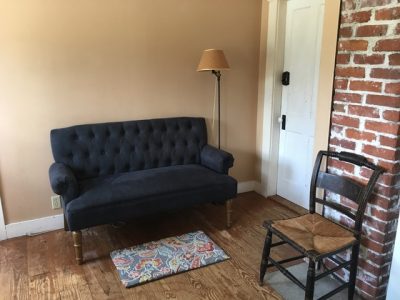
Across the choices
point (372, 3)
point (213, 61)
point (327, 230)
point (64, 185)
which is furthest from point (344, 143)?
point (64, 185)

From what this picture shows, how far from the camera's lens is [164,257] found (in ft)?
8.51

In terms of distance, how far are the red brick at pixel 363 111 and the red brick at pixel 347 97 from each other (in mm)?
37

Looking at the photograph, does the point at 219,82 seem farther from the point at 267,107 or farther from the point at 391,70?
the point at 391,70

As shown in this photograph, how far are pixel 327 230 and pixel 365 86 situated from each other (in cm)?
88

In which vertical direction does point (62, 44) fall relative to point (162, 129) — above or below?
above

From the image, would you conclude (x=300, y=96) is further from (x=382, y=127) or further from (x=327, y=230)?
(x=327, y=230)

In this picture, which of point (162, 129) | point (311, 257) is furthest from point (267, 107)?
point (311, 257)

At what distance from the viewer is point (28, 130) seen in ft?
9.21

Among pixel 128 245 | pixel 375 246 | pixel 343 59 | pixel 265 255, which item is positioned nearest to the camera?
pixel 375 246

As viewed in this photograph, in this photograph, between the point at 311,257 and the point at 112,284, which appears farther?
the point at 112,284

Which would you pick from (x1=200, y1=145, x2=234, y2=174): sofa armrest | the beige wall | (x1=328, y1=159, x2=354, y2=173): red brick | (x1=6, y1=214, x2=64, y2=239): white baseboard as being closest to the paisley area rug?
(x1=200, y1=145, x2=234, y2=174): sofa armrest

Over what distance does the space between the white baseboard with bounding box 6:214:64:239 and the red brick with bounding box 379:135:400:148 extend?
2583 millimetres

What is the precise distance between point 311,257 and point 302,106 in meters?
1.80

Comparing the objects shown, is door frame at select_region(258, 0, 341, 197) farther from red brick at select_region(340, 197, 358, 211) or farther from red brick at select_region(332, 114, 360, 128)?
red brick at select_region(340, 197, 358, 211)
